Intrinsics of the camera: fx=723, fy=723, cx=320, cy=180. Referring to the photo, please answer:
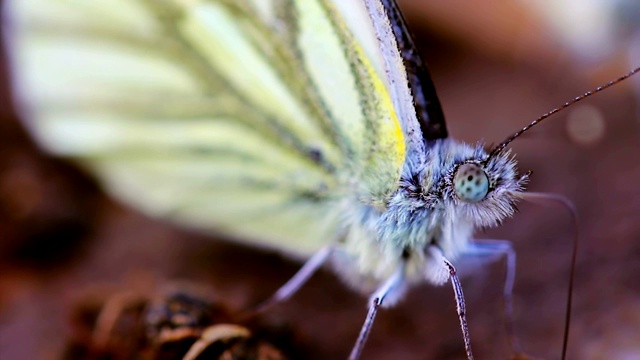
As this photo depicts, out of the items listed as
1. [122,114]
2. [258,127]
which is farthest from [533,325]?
[122,114]

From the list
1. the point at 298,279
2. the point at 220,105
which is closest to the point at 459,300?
the point at 298,279

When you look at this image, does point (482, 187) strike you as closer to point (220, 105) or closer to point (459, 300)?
point (459, 300)

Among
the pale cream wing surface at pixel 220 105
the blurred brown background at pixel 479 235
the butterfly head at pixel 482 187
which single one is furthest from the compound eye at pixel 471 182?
the blurred brown background at pixel 479 235

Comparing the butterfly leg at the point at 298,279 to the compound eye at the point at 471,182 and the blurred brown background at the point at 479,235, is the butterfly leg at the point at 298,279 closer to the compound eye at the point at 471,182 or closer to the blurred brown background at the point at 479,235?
the blurred brown background at the point at 479,235

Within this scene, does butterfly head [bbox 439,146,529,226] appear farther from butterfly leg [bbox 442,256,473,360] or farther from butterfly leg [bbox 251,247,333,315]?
butterfly leg [bbox 251,247,333,315]

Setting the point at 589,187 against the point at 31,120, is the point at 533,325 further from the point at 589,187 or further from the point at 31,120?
the point at 31,120
